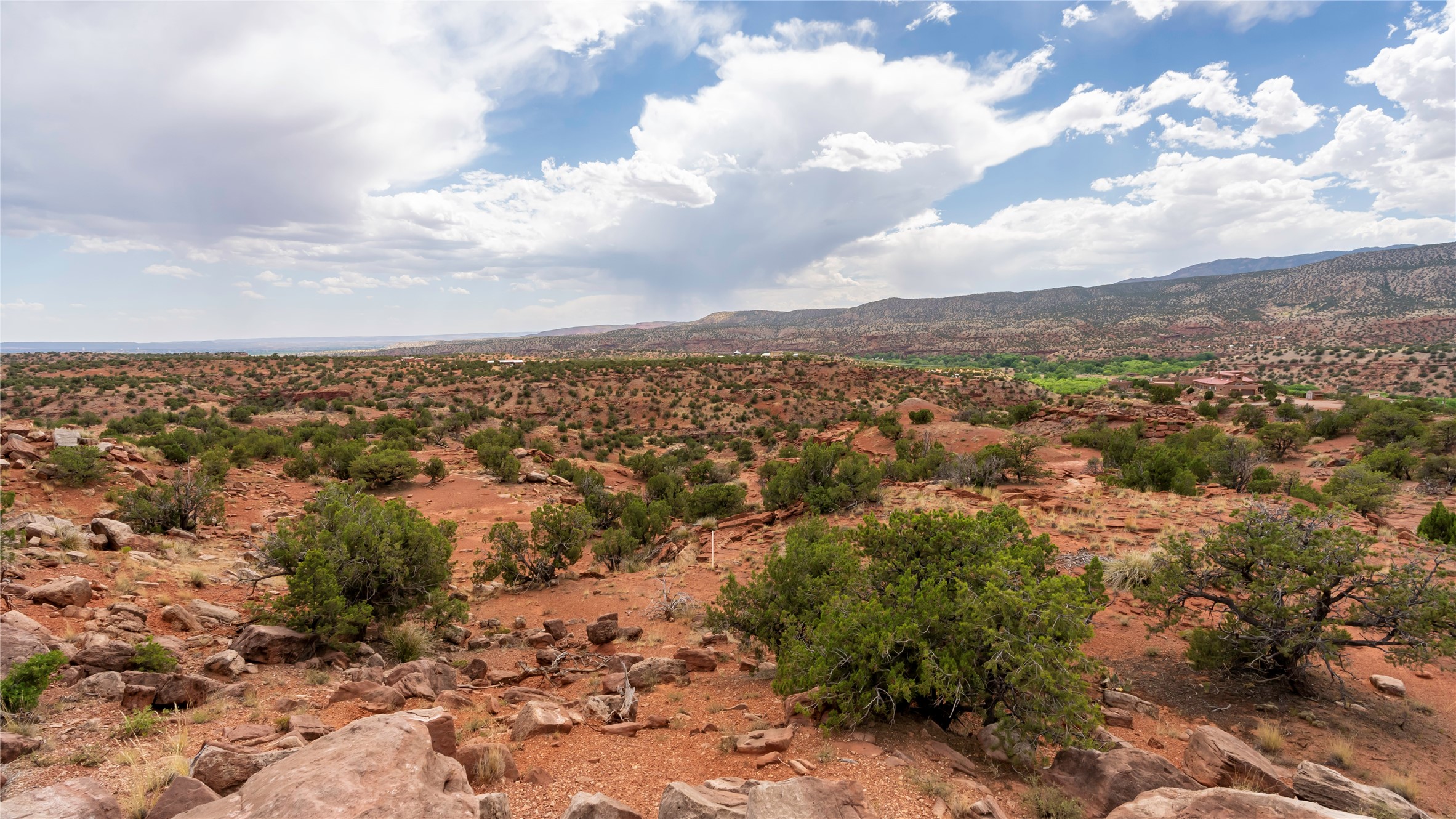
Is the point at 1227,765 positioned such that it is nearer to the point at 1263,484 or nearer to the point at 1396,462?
the point at 1263,484

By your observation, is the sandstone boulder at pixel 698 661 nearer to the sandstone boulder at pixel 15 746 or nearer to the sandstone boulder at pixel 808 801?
the sandstone boulder at pixel 808 801

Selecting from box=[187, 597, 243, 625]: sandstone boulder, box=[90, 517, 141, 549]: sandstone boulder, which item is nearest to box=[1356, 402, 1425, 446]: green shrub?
box=[187, 597, 243, 625]: sandstone boulder

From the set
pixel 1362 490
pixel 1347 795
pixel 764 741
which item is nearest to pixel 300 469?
pixel 764 741

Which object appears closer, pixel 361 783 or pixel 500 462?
pixel 361 783

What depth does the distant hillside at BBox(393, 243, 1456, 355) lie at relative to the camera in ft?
324

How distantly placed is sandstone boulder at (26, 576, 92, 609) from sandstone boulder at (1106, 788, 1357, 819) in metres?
13.9

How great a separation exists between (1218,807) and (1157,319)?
153m

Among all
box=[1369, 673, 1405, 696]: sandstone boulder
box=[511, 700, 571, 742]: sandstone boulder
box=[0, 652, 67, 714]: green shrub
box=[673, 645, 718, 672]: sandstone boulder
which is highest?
box=[0, 652, 67, 714]: green shrub

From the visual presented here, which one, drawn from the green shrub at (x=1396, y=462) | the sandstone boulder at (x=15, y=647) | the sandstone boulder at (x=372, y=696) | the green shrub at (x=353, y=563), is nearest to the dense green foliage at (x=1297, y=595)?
the sandstone boulder at (x=372, y=696)

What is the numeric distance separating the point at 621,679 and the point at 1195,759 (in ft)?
23.9

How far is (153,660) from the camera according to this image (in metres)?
7.21

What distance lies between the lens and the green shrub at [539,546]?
15.7 meters

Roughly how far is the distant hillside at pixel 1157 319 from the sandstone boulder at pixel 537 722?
120 m

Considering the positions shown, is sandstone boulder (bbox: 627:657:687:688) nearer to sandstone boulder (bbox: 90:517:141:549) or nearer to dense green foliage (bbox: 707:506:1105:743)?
dense green foliage (bbox: 707:506:1105:743)
